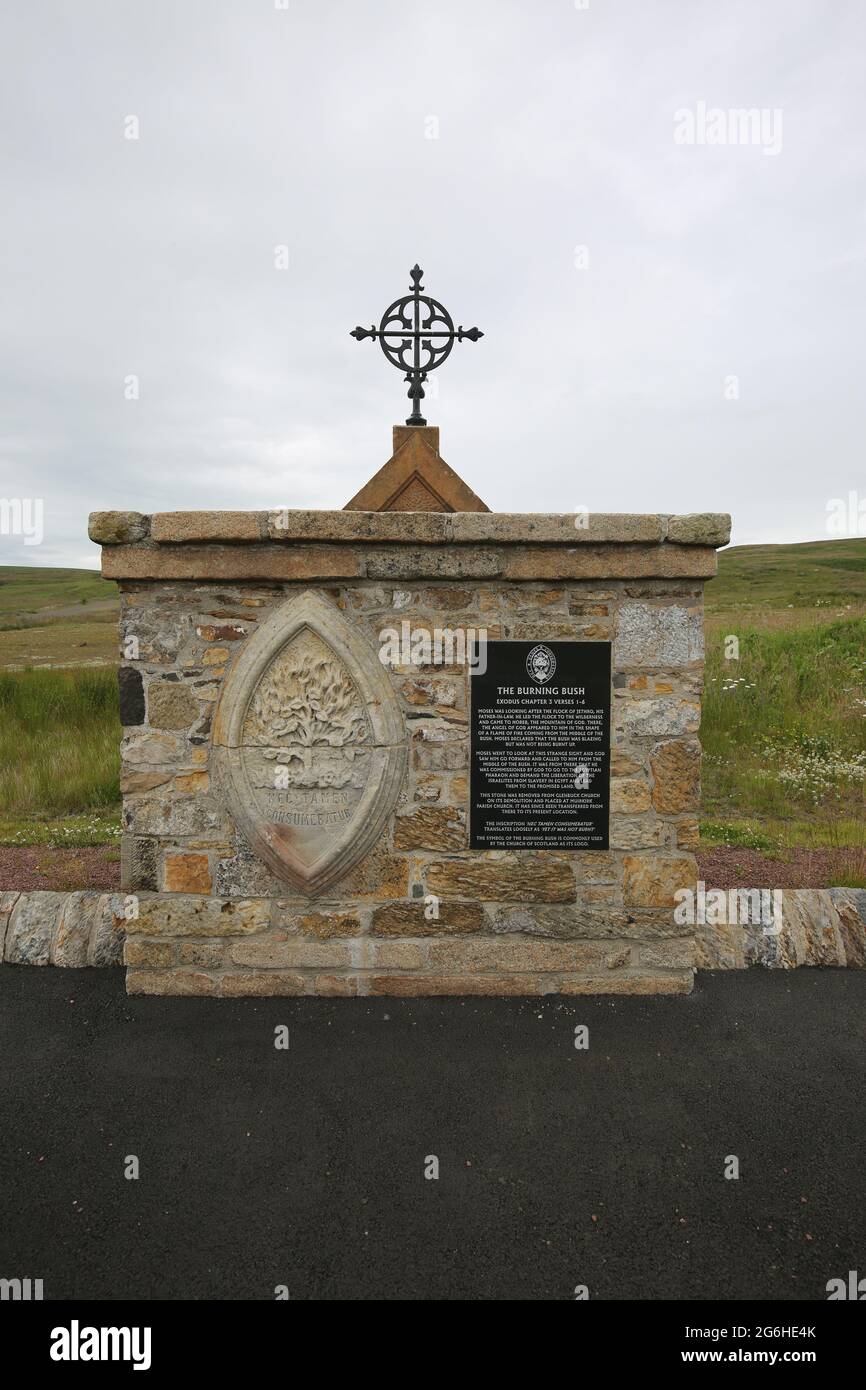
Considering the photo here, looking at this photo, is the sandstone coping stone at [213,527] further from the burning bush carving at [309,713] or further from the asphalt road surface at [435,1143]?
the asphalt road surface at [435,1143]

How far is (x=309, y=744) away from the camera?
3832 mm

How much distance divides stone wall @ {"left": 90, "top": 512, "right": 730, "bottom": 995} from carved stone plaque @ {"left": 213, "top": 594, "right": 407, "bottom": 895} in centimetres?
2

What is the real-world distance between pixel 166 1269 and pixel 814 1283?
2.27m

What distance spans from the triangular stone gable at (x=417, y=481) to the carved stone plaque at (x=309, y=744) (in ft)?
5.17

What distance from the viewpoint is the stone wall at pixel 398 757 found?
3711 millimetres

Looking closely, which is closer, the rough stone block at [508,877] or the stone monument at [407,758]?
the stone monument at [407,758]

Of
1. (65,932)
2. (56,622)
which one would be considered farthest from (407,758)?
(56,622)

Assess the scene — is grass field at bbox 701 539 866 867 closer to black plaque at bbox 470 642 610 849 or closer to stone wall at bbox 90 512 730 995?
stone wall at bbox 90 512 730 995

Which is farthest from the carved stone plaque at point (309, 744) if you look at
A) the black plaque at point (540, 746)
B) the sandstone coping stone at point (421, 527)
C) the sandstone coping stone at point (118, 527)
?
the sandstone coping stone at point (118, 527)

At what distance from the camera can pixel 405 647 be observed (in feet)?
12.4

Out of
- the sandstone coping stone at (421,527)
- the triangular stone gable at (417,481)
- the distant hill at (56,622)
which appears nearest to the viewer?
the sandstone coping stone at (421,527)

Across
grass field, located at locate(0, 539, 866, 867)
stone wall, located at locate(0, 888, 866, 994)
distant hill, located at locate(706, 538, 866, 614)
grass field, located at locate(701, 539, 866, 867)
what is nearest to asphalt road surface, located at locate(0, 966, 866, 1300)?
stone wall, located at locate(0, 888, 866, 994)

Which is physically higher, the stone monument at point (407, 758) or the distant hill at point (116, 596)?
the distant hill at point (116, 596)
